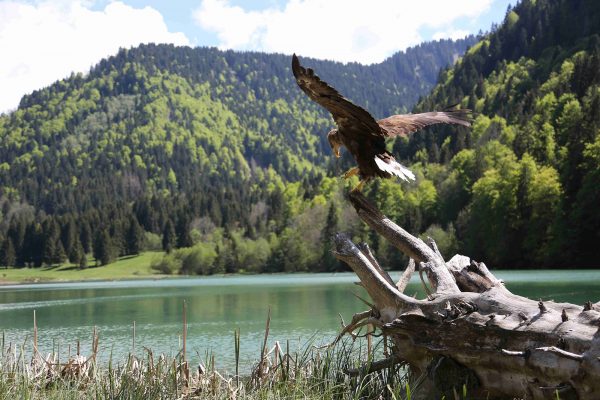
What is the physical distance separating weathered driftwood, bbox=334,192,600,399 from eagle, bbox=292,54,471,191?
570 mm

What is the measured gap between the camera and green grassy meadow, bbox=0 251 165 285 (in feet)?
443

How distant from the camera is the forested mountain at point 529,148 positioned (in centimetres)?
8044

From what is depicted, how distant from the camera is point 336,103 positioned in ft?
23.4

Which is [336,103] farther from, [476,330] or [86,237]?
[86,237]

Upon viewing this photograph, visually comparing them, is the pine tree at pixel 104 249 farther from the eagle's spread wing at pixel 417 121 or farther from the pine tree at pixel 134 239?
the eagle's spread wing at pixel 417 121

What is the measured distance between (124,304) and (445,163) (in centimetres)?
8261

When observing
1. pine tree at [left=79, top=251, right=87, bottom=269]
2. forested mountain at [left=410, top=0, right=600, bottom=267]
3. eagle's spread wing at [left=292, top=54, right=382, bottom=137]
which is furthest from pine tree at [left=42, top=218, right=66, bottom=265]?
eagle's spread wing at [left=292, top=54, right=382, bottom=137]

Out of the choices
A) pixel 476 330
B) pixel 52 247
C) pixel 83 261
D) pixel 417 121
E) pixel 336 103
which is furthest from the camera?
pixel 52 247

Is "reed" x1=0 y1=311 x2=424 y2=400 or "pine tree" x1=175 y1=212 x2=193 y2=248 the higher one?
"pine tree" x1=175 y1=212 x2=193 y2=248

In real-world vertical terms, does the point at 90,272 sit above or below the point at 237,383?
below

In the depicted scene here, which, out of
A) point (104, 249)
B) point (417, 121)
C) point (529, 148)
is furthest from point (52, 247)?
point (417, 121)

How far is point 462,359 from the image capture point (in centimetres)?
712

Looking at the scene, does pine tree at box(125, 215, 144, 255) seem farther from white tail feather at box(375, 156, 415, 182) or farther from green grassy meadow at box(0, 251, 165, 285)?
white tail feather at box(375, 156, 415, 182)

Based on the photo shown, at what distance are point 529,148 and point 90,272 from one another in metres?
90.7
